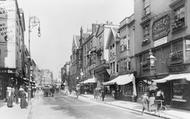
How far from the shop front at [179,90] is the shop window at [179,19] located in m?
3.59

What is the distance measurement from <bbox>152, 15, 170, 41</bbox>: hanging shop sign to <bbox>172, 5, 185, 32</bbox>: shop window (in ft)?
3.54

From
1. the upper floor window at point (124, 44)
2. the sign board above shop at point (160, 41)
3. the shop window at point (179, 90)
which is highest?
the upper floor window at point (124, 44)

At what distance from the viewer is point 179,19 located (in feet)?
72.4

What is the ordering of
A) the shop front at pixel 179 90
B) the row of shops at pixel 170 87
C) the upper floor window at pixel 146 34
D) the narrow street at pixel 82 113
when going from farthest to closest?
the upper floor window at pixel 146 34 < the row of shops at pixel 170 87 < the shop front at pixel 179 90 < the narrow street at pixel 82 113

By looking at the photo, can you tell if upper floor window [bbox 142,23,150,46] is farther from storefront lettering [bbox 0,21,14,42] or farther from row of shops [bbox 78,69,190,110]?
storefront lettering [bbox 0,21,14,42]

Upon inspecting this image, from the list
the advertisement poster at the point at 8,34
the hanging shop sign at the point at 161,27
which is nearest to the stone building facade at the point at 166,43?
the hanging shop sign at the point at 161,27

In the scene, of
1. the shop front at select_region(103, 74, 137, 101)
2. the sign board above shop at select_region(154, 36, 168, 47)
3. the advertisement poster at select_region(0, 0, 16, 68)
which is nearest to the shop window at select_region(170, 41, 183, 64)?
the sign board above shop at select_region(154, 36, 168, 47)

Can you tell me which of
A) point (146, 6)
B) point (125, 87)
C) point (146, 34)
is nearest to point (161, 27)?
point (146, 34)

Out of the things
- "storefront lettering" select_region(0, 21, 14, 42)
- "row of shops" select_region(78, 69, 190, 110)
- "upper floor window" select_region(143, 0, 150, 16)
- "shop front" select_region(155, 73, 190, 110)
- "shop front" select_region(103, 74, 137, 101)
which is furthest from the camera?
"storefront lettering" select_region(0, 21, 14, 42)

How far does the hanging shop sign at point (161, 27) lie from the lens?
24.0 meters

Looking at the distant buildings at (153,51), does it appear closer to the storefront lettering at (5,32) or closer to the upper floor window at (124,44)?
the upper floor window at (124,44)

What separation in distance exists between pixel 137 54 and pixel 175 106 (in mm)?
9317

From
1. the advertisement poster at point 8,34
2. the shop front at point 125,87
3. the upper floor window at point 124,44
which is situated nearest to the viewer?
the shop front at point 125,87

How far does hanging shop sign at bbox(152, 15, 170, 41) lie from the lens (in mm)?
23969
